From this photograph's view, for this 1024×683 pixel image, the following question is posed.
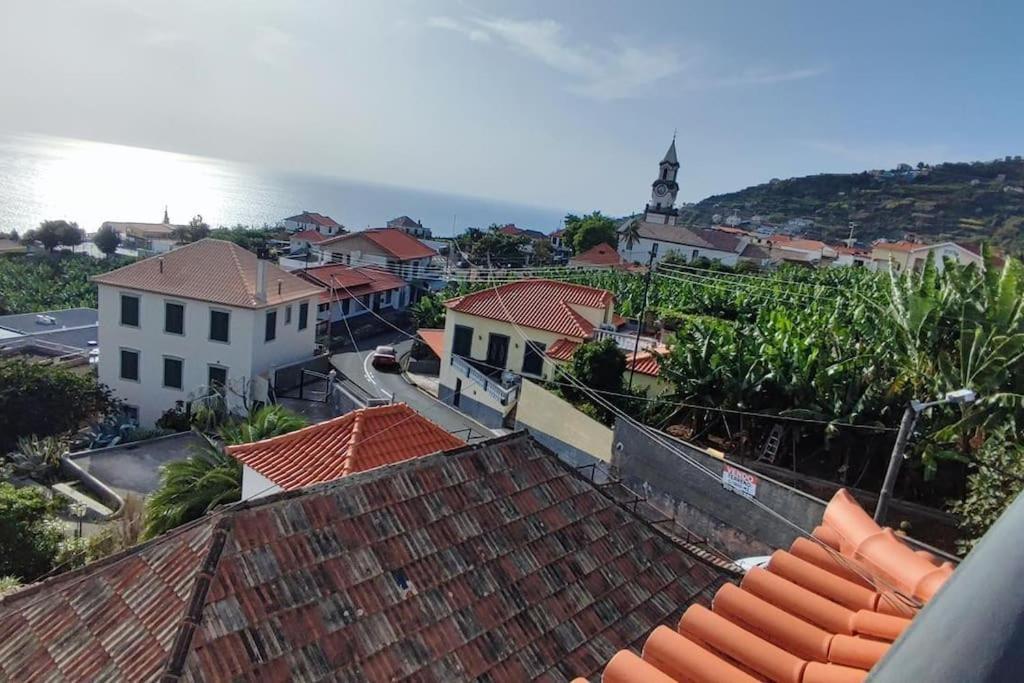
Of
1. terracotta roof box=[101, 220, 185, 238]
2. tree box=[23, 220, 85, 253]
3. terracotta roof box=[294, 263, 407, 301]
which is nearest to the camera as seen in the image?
terracotta roof box=[294, 263, 407, 301]

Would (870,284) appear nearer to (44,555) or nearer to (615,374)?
(615,374)

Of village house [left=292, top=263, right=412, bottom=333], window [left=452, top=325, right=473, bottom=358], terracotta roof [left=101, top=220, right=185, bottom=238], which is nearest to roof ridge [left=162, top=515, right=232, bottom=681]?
window [left=452, top=325, right=473, bottom=358]

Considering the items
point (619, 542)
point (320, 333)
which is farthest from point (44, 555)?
point (320, 333)

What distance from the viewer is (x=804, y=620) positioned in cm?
411

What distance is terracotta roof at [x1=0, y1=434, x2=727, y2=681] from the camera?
19.6 ft

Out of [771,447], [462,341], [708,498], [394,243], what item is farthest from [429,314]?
[708,498]

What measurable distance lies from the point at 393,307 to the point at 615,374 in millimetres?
28866

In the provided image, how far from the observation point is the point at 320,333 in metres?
38.7

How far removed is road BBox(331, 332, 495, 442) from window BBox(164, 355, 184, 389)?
262 inches

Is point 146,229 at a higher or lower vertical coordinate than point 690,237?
lower

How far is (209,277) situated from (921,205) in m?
177

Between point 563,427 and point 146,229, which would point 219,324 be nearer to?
point 563,427

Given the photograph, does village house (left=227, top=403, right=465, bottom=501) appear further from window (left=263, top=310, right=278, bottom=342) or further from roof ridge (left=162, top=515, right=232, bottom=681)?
window (left=263, top=310, right=278, bottom=342)

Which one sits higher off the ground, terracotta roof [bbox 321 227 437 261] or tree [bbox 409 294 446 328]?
terracotta roof [bbox 321 227 437 261]
